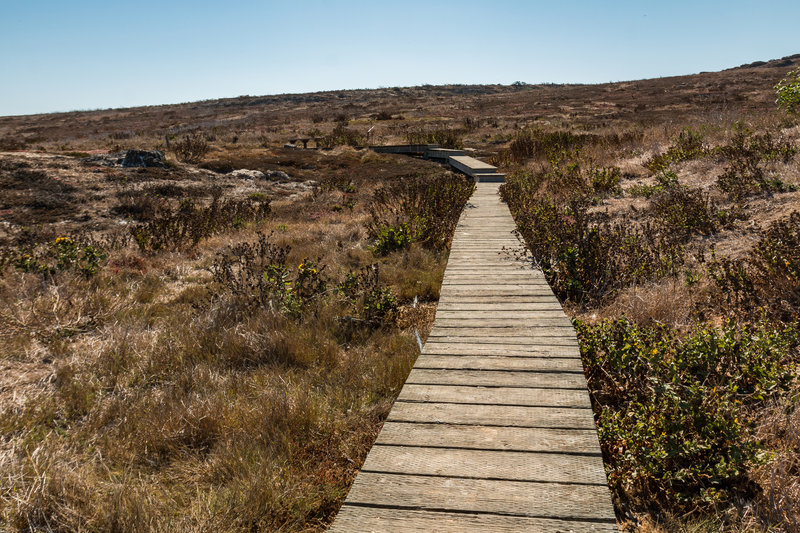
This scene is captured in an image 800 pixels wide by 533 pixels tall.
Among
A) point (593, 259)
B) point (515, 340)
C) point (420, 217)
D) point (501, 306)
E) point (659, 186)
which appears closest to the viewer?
point (515, 340)

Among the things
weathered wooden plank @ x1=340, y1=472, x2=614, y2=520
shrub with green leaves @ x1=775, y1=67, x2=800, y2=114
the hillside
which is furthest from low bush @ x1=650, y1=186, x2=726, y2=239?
weathered wooden plank @ x1=340, y1=472, x2=614, y2=520

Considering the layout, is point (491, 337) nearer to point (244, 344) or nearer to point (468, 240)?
point (244, 344)

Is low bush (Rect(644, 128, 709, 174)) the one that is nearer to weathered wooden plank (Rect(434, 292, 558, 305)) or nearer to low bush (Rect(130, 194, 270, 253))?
weathered wooden plank (Rect(434, 292, 558, 305))

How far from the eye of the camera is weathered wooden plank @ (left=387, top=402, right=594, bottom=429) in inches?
103

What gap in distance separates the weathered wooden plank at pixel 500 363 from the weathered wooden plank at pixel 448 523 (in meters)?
1.38

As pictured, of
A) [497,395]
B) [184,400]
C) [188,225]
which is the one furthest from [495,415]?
[188,225]

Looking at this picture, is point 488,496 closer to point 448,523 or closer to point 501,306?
point 448,523

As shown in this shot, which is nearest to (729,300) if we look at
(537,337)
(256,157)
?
(537,337)

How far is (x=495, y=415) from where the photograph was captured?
2.71 meters

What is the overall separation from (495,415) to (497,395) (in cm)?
23

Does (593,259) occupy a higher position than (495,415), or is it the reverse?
(593,259)

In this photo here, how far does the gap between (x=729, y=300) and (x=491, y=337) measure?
2.20 meters

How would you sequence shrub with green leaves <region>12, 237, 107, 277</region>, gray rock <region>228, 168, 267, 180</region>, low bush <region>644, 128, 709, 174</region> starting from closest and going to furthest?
shrub with green leaves <region>12, 237, 107, 277</region> → low bush <region>644, 128, 709, 174</region> → gray rock <region>228, 168, 267, 180</region>

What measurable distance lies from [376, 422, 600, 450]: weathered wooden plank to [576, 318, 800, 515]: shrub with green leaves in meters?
0.24
